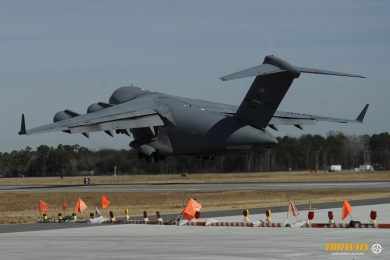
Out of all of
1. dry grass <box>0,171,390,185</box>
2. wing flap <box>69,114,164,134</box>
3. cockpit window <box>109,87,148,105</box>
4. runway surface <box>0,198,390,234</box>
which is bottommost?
runway surface <box>0,198,390,234</box>

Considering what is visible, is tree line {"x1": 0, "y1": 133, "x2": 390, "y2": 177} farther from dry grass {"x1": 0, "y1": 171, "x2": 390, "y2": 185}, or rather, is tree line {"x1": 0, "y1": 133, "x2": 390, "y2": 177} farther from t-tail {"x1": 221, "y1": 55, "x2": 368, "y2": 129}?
→ t-tail {"x1": 221, "y1": 55, "x2": 368, "y2": 129}

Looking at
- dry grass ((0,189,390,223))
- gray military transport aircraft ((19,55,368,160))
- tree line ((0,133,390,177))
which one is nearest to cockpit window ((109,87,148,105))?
gray military transport aircraft ((19,55,368,160))

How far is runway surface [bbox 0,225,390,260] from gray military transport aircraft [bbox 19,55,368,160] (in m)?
43.6

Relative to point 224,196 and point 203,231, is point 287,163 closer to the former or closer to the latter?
point 224,196

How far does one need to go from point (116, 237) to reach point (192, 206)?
6389 mm

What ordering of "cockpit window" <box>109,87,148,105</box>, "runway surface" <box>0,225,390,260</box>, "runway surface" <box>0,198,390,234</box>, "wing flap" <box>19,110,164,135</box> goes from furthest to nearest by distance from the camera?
"cockpit window" <box>109,87,148,105</box> < "wing flap" <box>19,110,164,135</box> < "runway surface" <box>0,198,390,234</box> < "runway surface" <box>0,225,390,260</box>

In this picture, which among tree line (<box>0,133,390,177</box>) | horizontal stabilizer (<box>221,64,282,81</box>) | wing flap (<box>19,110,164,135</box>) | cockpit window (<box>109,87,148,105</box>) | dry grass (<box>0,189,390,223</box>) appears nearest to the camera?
dry grass (<box>0,189,390,223</box>)

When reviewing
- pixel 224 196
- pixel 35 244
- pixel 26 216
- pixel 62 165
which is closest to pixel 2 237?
pixel 35 244

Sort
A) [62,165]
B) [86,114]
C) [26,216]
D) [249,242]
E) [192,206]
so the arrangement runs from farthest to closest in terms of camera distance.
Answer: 1. [62,165]
2. [86,114]
3. [26,216]
4. [192,206]
5. [249,242]

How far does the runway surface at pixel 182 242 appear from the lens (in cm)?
2172

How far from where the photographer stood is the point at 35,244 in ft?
83.0

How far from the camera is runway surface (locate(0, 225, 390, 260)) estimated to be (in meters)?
21.7

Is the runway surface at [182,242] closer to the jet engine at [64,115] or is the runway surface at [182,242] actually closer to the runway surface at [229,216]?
the runway surface at [229,216]

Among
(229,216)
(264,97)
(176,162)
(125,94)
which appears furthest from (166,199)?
(176,162)
